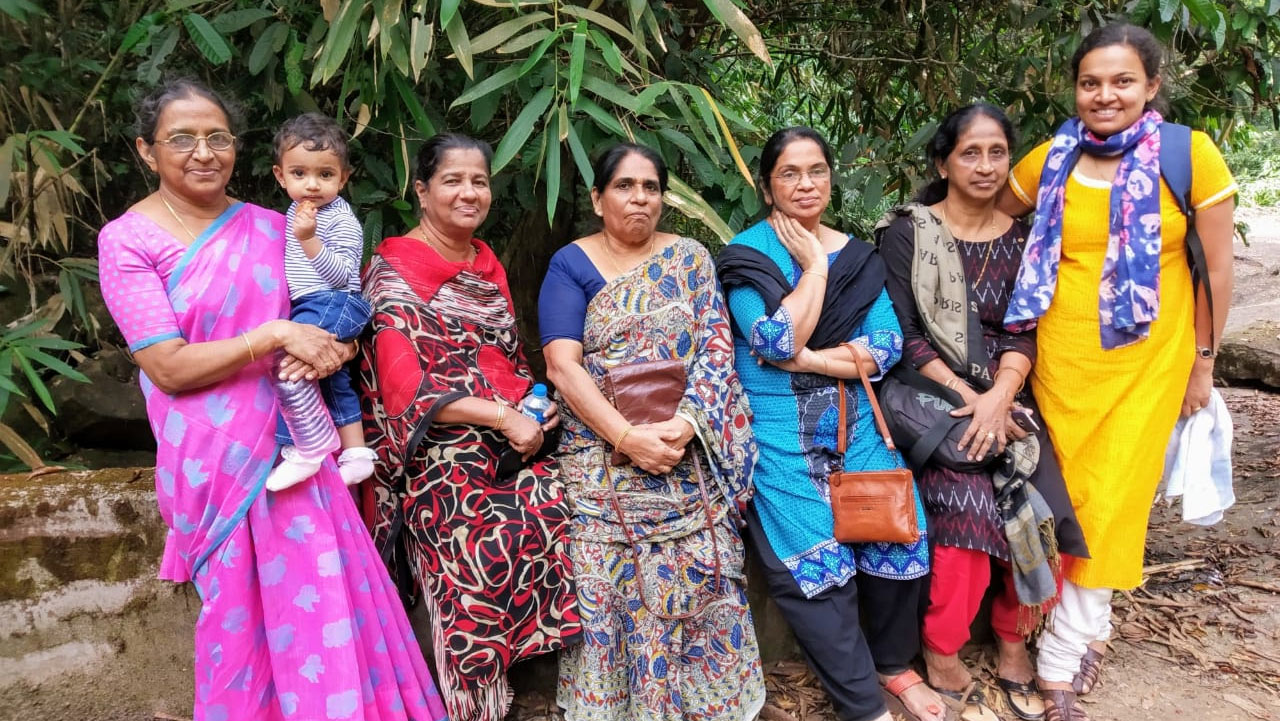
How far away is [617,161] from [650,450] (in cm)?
86

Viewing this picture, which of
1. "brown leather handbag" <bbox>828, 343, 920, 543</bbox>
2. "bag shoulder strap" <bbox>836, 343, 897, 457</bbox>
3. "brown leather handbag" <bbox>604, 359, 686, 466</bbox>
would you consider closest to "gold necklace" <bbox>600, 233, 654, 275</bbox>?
"brown leather handbag" <bbox>604, 359, 686, 466</bbox>

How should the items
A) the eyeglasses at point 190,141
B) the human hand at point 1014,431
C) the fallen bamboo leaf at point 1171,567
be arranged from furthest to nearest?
the fallen bamboo leaf at point 1171,567 < the human hand at point 1014,431 < the eyeglasses at point 190,141

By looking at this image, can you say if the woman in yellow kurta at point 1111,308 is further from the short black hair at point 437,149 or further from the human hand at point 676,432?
the short black hair at point 437,149

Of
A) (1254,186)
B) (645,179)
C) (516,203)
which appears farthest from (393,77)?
(1254,186)

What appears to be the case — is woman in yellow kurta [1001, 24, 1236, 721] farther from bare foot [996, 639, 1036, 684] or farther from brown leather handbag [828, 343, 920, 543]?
brown leather handbag [828, 343, 920, 543]

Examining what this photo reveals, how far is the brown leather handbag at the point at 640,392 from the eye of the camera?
2.51 m

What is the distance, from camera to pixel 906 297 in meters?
2.79

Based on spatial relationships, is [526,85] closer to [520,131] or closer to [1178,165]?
[520,131]

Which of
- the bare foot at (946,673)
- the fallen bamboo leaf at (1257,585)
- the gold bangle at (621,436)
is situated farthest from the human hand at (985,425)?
the fallen bamboo leaf at (1257,585)

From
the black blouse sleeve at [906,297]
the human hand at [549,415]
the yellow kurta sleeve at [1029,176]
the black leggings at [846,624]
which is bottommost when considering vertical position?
the black leggings at [846,624]

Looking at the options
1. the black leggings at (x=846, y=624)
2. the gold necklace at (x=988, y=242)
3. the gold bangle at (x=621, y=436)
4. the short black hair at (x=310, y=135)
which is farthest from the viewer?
the gold necklace at (x=988, y=242)

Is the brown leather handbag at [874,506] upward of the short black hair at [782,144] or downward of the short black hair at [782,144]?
downward

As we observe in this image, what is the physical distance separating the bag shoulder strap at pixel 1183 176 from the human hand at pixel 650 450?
1.63 meters

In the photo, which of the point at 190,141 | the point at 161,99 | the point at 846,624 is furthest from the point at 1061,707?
the point at 161,99
